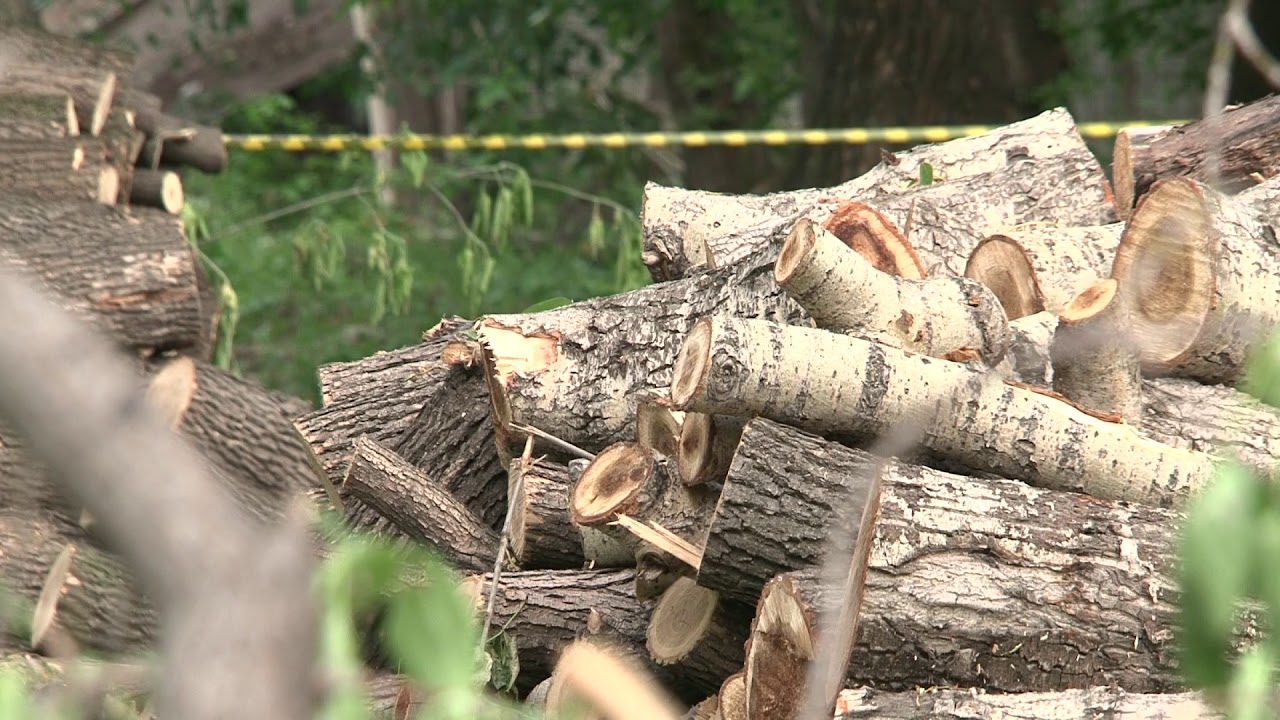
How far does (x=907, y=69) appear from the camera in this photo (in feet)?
25.2

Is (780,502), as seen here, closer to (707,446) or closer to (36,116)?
(707,446)

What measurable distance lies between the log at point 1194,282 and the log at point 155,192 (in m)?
3.93

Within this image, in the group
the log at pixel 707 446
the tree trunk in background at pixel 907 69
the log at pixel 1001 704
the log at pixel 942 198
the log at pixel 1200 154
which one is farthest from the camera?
the tree trunk in background at pixel 907 69

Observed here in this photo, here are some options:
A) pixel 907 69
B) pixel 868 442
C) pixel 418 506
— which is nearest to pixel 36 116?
pixel 418 506

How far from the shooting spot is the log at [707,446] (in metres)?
2.98

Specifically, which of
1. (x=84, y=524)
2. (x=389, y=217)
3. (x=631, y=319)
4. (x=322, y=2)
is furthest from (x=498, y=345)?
(x=322, y=2)

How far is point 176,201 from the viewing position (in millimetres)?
5980

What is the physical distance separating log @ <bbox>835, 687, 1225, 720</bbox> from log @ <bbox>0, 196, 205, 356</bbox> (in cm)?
317

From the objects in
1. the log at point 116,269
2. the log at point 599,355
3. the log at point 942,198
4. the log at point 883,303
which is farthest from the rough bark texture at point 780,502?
the log at point 116,269

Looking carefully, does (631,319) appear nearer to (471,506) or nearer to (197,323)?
(471,506)

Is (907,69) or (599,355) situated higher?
(907,69)

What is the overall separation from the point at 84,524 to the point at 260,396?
0.91 metres

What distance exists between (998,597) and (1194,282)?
1.07m

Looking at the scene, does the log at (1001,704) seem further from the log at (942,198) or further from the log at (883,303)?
the log at (942,198)
